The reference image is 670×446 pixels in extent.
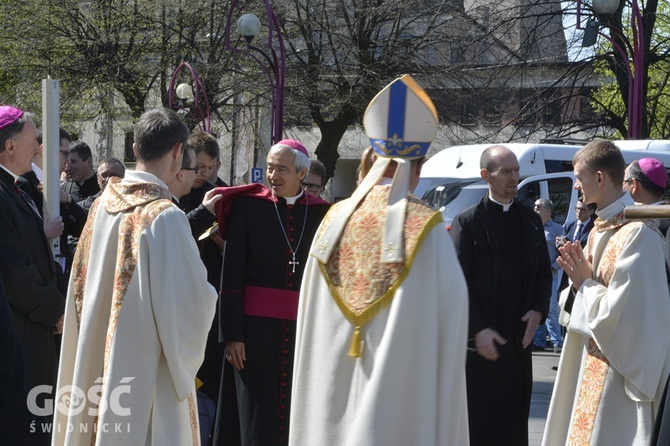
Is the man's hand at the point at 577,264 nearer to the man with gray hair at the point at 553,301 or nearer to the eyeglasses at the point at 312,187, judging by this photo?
the eyeglasses at the point at 312,187

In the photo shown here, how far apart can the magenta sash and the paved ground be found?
2.58 m

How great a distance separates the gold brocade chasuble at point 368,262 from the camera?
4004 millimetres

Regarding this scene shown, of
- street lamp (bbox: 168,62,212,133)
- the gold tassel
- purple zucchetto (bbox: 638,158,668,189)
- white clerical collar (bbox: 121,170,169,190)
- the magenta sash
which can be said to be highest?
street lamp (bbox: 168,62,212,133)

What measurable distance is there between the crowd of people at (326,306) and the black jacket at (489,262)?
13 mm

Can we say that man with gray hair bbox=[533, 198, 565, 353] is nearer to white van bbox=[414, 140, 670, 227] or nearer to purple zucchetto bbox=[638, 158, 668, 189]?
white van bbox=[414, 140, 670, 227]

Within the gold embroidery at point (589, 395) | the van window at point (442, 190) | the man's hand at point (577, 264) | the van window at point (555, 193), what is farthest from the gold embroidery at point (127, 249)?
the van window at point (555, 193)

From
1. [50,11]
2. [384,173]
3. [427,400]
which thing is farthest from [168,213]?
[50,11]

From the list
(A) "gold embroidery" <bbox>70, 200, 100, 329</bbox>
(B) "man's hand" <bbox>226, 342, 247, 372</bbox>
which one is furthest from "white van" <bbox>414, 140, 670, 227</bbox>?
(A) "gold embroidery" <bbox>70, 200, 100, 329</bbox>

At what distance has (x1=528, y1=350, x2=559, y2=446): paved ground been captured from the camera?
781 cm

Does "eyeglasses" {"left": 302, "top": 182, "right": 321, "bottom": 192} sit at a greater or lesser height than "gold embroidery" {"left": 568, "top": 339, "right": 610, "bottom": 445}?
greater

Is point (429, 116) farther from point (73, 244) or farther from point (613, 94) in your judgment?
point (613, 94)

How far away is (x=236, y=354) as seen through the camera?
5.73 metres

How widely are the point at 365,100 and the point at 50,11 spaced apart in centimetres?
939

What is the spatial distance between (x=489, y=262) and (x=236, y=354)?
167cm
